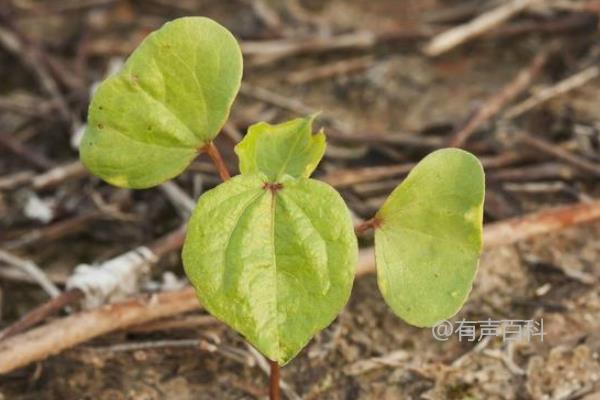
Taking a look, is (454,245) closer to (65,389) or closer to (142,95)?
(142,95)

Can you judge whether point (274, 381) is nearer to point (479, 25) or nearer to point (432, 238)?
point (432, 238)

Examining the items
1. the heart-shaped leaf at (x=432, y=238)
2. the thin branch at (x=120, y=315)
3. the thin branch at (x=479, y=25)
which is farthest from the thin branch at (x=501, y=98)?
the heart-shaped leaf at (x=432, y=238)

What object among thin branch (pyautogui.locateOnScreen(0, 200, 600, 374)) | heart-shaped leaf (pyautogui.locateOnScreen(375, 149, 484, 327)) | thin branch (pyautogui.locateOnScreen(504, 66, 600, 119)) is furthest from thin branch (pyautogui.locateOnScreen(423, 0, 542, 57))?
heart-shaped leaf (pyautogui.locateOnScreen(375, 149, 484, 327))

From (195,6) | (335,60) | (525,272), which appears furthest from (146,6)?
Result: (525,272)

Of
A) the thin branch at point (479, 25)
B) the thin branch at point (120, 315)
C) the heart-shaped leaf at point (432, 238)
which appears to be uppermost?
the heart-shaped leaf at point (432, 238)

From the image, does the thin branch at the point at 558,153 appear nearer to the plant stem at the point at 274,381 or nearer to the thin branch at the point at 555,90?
the thin branch at the point at 555,90

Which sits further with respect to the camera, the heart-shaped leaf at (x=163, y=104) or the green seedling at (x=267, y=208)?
the heart-shaped leaf at (x=163, y=104)

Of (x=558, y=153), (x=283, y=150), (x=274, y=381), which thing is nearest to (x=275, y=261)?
(x=283, y=150)

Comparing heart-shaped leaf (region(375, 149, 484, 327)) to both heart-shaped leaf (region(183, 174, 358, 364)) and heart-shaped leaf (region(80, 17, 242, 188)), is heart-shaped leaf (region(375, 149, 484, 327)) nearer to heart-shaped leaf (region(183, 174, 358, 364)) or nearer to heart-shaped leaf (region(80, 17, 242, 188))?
heart-shaped leaf (region(183, 174, 358, 364))
